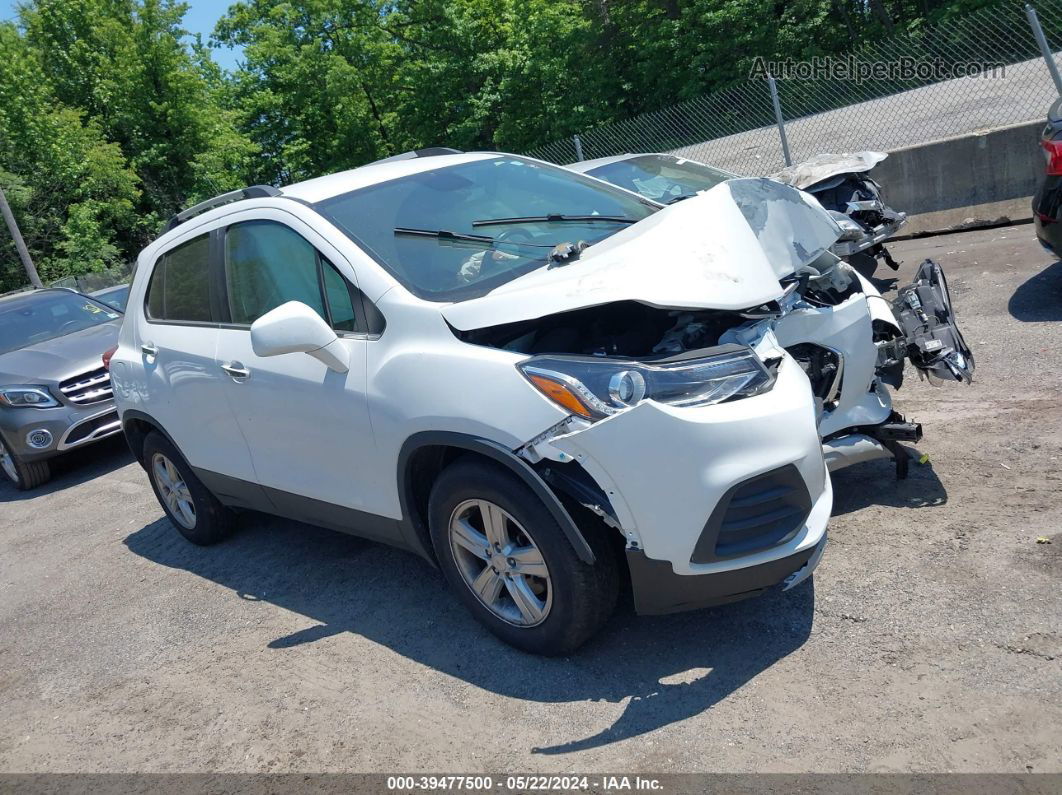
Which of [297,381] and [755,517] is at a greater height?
[297,381]

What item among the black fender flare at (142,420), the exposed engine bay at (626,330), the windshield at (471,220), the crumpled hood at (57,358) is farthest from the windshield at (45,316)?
the exposed engine bay at (626,330)

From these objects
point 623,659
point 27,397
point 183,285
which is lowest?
point 623,659

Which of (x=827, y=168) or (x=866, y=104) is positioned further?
(x=866, y=104)

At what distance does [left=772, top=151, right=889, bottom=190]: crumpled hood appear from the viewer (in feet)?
26.5

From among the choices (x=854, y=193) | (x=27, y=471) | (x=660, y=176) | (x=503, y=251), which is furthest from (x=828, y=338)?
(x=27, y=471)

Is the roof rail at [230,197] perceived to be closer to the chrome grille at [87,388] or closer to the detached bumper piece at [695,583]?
the detached bumper piece at [695,583]

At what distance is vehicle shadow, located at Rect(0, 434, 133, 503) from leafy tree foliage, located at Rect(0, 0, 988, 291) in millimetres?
21522

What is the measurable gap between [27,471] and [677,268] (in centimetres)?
744

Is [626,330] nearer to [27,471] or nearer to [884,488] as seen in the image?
[884,488]

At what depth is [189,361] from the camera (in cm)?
511

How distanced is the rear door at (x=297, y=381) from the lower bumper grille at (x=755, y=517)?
149cm

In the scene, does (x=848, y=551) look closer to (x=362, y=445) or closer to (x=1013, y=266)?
(x=362, y=445)

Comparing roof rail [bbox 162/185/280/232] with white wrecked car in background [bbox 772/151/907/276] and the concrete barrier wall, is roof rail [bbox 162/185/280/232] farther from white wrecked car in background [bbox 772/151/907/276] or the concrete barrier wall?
the concrete barrier wall

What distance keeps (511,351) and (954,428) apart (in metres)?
2.90
